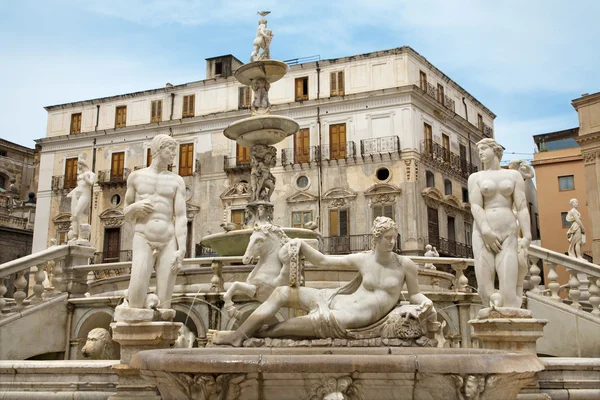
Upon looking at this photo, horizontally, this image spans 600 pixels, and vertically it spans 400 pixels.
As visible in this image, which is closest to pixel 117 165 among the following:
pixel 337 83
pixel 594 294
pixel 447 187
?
pixel 337 83

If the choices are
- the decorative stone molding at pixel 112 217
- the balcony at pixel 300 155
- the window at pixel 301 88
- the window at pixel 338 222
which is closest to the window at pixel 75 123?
the decorative stone molding at pixel 112 217

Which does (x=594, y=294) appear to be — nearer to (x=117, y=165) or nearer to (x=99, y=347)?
(x=99, y=347)

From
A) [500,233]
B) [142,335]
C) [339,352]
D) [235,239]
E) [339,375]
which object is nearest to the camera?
[339,375]

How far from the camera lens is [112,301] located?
11.1 m

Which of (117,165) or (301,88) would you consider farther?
(117,165)

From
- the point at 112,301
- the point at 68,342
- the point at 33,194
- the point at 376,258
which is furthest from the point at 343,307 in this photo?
the point at 33,194

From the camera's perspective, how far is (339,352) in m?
5.56

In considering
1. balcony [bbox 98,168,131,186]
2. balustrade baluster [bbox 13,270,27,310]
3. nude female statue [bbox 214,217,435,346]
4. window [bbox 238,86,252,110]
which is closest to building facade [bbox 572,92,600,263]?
window [bbox 238,86,252,110]

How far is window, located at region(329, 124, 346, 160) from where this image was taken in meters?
36.6

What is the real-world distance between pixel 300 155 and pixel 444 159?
8.71m

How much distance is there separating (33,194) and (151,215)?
42.1 m

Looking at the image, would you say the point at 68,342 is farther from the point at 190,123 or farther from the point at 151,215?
the point at 190,123

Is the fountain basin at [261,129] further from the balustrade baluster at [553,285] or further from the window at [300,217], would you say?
the window at [300,217]

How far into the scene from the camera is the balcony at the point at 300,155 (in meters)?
36.8
